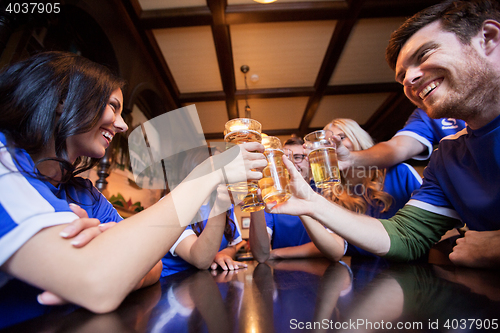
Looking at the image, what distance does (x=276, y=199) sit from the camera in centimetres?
91

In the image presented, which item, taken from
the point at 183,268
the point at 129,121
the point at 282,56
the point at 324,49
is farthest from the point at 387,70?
the point at 183,268

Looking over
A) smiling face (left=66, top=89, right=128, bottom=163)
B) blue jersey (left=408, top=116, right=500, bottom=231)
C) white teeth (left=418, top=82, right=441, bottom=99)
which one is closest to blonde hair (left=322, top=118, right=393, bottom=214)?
blue jersey (left=408, top=116, right=500, bottom=231)

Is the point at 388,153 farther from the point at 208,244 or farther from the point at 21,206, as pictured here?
the point at 21,206

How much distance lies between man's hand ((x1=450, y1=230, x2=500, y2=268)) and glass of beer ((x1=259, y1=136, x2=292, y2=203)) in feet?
2.22

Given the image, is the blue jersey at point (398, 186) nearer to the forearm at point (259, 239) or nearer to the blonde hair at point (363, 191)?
the blonde hair at point (363, 191)

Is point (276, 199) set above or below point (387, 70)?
below

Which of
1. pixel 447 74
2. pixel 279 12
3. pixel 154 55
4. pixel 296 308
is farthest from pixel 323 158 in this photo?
pixel 154 55

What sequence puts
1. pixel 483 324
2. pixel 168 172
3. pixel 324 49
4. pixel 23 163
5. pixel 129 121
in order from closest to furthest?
pixel 483 324
pixel 23 163
pixel 168 172
pixel 129 121
pixel 324 49

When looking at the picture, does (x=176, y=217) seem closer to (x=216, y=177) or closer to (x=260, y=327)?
(x=216, y=177)

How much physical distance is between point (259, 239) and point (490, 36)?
1.47 metres

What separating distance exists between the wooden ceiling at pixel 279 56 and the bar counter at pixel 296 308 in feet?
10.7

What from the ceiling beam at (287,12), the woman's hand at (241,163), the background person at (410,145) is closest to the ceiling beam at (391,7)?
the ceiling beam at (287,12)

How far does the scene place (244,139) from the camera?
0.86 meters

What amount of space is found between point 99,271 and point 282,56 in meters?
4.11
